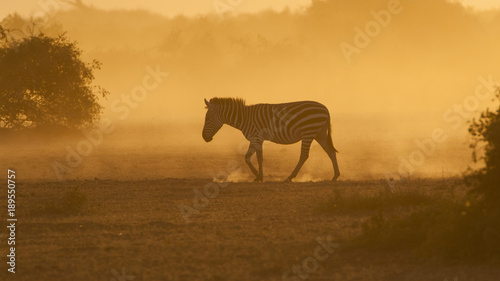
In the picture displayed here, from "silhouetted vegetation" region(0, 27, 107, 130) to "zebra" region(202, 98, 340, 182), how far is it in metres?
11.6

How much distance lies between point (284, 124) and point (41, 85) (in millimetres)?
12906

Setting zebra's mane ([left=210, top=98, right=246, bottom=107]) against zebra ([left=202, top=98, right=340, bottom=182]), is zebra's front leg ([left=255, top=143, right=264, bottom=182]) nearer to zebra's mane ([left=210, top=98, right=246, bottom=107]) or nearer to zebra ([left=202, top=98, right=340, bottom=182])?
zebra ([left=202, top=98, right=340, bottom=182])

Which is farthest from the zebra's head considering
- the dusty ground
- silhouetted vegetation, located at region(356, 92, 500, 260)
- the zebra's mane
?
silhouetted vegetation, located at region(356, 92, 500, 260)

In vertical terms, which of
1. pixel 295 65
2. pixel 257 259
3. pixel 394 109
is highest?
pixel 295 65

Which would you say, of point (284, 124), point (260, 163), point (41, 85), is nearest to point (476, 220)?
point (260, 163)

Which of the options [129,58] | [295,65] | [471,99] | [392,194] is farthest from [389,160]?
[129,58]

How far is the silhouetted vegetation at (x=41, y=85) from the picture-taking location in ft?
87.9

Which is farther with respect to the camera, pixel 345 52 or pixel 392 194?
pixel 345 52

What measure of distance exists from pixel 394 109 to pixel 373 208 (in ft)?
127

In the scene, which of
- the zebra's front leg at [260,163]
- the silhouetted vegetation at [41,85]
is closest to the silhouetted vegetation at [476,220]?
the zebra's front leg at [260,163]

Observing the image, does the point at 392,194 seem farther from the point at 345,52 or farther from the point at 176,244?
the point at 345,52

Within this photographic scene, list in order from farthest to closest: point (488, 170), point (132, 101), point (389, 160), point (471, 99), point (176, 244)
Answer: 1. point (132, 101)
2. point (471, 99)
3. point (389, 160)
4. point (176, 244)
5. point (488, 170)

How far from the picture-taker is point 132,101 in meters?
53.6

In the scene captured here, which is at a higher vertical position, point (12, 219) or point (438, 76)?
point (438, 76)
